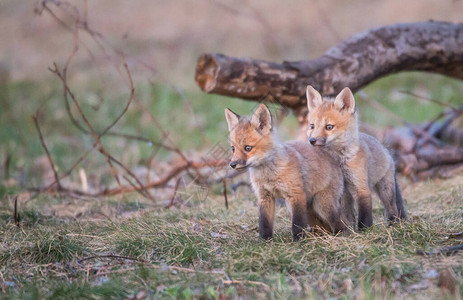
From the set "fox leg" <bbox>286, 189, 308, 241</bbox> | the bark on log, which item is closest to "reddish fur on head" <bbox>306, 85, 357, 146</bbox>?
"fox leg" <bbox>286, 189, 308, 241</bbox>

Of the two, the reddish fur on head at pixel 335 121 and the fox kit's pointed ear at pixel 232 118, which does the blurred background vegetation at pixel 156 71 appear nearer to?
the fox kit's pointed ear at pixel 232 118

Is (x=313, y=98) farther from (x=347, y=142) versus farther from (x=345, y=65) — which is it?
(x=345, y=65)

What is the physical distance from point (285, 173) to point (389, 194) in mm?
1305

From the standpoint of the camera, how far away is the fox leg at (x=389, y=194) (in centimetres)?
518

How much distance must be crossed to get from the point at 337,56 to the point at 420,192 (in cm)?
209

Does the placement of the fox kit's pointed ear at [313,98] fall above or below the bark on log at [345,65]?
below

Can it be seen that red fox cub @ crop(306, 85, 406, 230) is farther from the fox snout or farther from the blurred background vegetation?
the blurred background vegetation

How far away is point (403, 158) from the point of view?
7.86 m

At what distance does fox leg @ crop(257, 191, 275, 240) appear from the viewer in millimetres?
4648

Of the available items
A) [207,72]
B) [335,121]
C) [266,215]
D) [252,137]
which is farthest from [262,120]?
[207,72]

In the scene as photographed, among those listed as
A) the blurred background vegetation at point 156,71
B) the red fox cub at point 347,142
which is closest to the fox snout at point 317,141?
the red fox cub at point 347,142

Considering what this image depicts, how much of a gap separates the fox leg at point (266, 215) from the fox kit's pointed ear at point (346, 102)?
1.08 metres

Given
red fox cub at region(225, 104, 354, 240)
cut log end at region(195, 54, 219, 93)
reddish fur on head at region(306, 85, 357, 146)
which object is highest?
cut log end at region(195, 54, 219, 93)

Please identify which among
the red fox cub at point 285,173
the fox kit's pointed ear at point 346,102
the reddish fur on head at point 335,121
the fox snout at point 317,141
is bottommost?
the red fox cub at point 285,173
